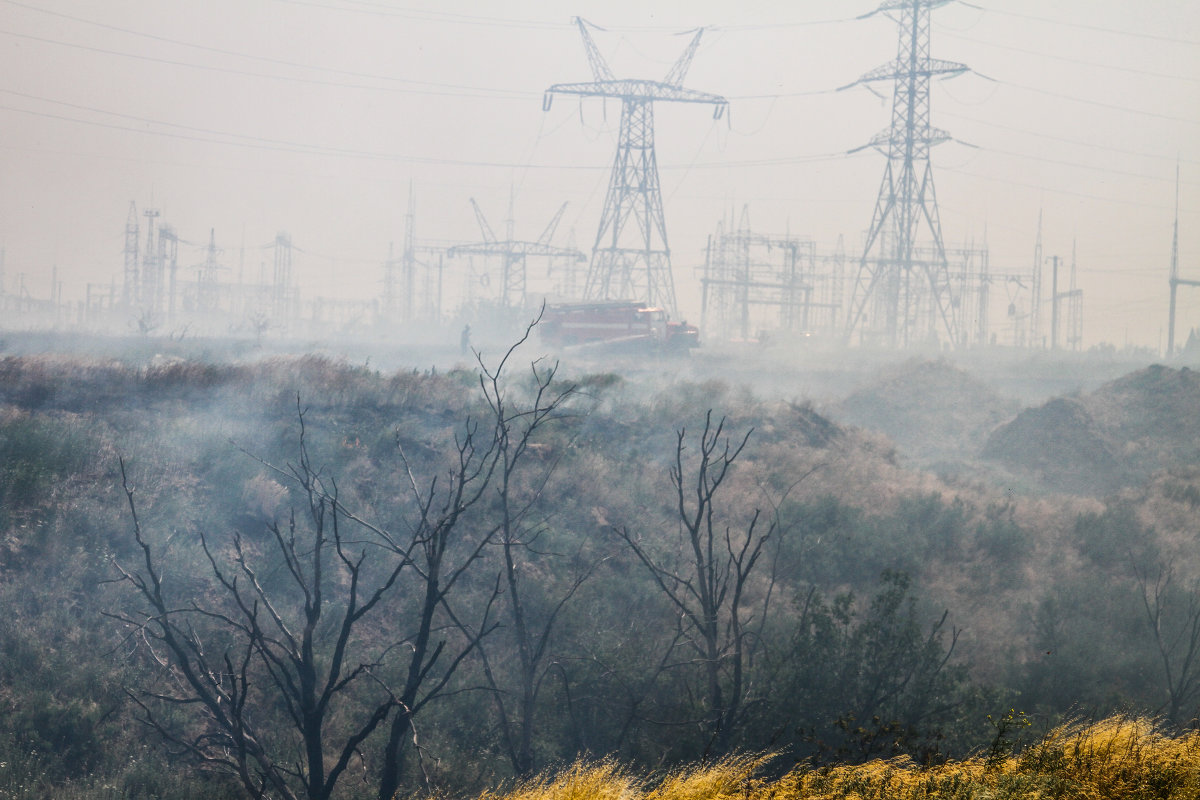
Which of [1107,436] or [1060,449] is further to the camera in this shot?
[1107,436]

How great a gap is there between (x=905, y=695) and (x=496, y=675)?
4976 millimetres

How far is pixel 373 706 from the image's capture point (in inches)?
426

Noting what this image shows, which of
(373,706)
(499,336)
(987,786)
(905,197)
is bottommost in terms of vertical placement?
(373,706)

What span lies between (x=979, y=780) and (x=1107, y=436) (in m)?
26.9

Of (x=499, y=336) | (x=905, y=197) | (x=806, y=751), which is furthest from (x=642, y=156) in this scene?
(x=806, y=751)

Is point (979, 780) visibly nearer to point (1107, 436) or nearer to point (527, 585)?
point (527, 585)

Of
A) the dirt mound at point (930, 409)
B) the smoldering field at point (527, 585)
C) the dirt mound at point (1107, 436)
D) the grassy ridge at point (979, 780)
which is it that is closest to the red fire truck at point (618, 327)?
the dirt mound at point (930, 409)

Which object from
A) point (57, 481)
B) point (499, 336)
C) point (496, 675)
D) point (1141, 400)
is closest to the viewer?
point (496, 675)

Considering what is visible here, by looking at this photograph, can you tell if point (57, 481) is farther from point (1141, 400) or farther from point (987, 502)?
→ point (1141, 400)

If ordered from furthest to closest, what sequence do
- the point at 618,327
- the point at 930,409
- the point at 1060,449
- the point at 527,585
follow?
the point at 618,327
the point at 930,409
the point at 1060,449
the point at 527,585

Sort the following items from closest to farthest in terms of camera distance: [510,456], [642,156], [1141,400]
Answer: [510,456], [1141,400], [642,156]

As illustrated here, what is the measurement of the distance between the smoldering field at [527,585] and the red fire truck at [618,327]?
52.9 ft

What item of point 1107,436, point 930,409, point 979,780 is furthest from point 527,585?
point 930,409

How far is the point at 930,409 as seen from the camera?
123ft
